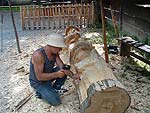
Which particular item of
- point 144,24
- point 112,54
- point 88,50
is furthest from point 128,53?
point 88,50

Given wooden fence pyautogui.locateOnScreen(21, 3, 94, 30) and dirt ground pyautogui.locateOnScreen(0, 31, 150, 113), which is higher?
wooden fence pyautogui.locateOnScreen(21, 3, 94, 30)

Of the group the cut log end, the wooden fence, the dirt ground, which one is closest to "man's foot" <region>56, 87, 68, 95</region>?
the dirt ground

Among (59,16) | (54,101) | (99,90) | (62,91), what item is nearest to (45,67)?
(54,101)

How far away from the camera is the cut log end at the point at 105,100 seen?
13.3 ft

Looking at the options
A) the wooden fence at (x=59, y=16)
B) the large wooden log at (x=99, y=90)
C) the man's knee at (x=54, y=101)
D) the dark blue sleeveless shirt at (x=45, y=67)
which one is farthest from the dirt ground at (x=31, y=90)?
the wooden fence at (x=59, y=16)

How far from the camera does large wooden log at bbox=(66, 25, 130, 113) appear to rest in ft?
13.3

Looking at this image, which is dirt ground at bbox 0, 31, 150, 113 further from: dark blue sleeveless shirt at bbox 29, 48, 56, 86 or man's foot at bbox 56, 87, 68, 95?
dark blue sleeveless shirt at bbox 29, 48, 56, 86

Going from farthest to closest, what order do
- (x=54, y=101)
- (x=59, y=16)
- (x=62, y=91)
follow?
(x=59, y=16)
(x=62, y=91)
(x=54, y=101)

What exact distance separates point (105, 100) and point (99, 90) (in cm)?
23

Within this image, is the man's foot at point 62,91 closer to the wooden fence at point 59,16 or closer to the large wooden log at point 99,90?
the large wooden log at point 99,90

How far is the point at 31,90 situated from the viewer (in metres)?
5.91

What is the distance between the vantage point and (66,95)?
5520 mm

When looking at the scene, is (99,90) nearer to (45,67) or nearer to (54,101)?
Answer: (54,101)

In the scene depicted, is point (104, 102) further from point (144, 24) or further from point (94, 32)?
point (94, 32)
